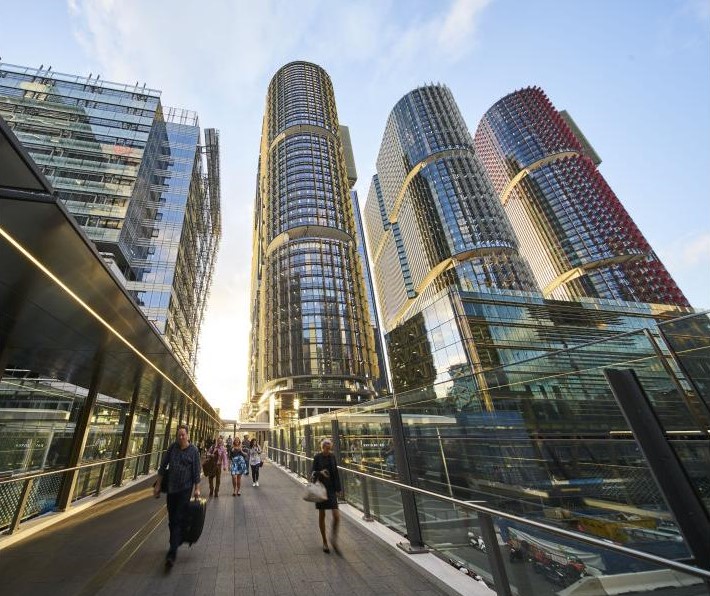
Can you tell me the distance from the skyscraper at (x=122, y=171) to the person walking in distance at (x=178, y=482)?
3409cm

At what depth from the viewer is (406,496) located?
504cm

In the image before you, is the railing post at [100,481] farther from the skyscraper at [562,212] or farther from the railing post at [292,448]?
the skyscraper at [562,212]

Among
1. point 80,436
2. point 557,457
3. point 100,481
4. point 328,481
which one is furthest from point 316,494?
point 100,481

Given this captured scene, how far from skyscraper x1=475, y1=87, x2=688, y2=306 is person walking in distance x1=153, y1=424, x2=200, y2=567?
110 m

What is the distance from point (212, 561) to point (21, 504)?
418cm

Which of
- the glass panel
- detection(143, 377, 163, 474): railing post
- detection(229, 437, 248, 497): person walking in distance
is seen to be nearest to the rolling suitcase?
the glass panel

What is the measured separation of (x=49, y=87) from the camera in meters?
45.2

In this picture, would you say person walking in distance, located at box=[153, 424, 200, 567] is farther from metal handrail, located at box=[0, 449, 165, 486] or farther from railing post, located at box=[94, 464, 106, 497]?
railing post, located at box=[94, 464, 106, 497]

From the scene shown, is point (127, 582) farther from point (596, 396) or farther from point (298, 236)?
point (298, 236)

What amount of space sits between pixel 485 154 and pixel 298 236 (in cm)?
9735

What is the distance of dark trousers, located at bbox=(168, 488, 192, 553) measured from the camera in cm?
449

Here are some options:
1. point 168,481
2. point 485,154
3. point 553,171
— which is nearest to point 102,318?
point 168,481

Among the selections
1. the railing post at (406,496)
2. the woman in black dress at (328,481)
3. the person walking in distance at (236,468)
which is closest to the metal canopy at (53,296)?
the person walking in distance at (236,468)

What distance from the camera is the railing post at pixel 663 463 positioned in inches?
86.6
